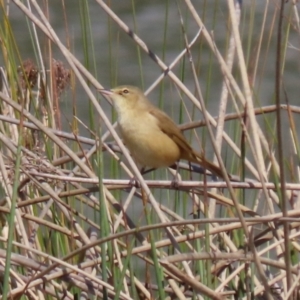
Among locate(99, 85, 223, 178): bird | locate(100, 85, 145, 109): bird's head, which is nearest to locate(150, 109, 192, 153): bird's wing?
locate(99, 85, 223, 178): bird

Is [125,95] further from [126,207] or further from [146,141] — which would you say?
[126,207]

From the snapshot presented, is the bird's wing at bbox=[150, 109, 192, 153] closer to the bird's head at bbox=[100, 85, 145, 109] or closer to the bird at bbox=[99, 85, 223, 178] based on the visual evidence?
the bird at bbox=[99, 85, 223, 178]

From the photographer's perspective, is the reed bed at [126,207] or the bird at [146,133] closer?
the reed bed at [126,207]

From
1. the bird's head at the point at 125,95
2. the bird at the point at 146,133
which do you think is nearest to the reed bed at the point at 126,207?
the bird at the point at 146,133

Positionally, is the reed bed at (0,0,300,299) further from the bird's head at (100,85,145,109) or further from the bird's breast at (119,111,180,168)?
the bird's head at (100,85,145,109)

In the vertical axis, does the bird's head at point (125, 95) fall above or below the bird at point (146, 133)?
above

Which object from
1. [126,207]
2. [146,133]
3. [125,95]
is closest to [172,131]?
[146,133]

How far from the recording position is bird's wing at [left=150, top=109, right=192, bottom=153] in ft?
13.3

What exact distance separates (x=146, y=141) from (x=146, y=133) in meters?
0.04

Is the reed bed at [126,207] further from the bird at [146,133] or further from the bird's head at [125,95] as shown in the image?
the bird's head at [125,95]

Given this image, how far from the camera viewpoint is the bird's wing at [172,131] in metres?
4.05

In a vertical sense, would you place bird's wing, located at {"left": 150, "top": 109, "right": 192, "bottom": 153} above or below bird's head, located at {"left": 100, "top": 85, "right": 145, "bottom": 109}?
below

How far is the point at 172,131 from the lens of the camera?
410cm

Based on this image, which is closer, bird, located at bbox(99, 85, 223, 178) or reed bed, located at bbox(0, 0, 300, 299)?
reed bed, located at bbox(0, 0, 300, 299)
